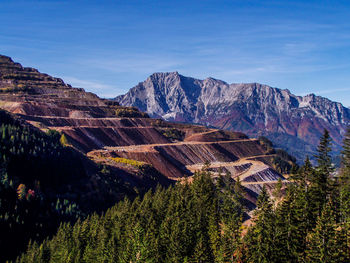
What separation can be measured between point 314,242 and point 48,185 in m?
71.0

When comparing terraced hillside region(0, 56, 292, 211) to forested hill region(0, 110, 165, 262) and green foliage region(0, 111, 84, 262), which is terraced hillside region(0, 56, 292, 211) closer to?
forested hill region(0, 110, 165, 262)

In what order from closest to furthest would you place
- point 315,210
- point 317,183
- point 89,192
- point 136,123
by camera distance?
point 315,210 < point 317,183 < point 89,192 < point 136,123

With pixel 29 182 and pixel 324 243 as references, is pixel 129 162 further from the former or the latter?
pixel 324 243

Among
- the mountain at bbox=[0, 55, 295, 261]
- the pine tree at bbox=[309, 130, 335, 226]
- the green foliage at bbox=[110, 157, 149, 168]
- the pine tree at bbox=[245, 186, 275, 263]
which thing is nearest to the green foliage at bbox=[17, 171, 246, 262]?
the pine tree at bbox=[245, 186, 275, 263]

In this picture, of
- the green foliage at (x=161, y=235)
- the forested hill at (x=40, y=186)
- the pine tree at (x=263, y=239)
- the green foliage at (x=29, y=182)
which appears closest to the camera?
the pine tree at (x=263, y=239)

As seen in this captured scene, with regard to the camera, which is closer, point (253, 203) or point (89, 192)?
point (89, 192)

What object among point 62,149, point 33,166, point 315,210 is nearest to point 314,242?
point 315,210

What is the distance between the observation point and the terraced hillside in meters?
120

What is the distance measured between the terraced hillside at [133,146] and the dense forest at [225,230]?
4725 cm

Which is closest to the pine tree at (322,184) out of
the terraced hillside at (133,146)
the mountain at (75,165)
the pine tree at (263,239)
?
the pine tree at (263,239)

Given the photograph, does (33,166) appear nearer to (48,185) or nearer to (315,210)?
(48,185)

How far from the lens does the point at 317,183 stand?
48.1 meters

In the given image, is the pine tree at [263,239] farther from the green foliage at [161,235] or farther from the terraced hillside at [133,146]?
the terraced hillside at [133,146]

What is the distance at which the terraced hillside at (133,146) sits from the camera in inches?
4715
